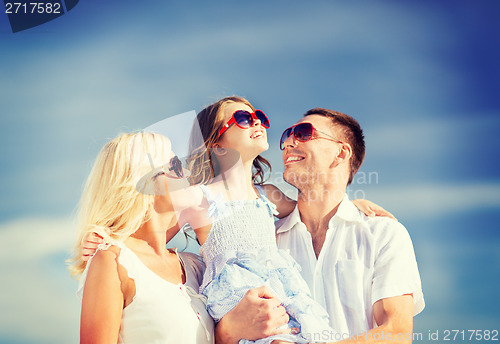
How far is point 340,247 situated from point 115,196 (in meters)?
2.25

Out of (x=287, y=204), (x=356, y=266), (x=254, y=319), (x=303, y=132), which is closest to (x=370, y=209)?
(x=356, y=266)

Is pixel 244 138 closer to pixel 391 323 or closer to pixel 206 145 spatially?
pixel 206 145

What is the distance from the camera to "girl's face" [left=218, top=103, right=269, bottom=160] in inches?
193

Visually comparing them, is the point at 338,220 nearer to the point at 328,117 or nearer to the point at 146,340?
the point at 328,117

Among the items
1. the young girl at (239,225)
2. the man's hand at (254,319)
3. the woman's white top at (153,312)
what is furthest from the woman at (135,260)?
the young girl at (239,225)

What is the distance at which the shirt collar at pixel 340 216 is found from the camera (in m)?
5.17

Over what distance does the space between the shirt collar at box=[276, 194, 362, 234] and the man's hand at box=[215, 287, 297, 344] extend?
1.23 m

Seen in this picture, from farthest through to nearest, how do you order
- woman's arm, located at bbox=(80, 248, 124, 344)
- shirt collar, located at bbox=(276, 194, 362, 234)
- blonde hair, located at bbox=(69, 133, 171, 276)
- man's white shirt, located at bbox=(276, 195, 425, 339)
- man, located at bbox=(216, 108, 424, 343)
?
shirt collar, located at bbox=(276, 194, 362, 234)
man's white shirt, located at bbox=(276, 195, 425, 339)
man, located at bbox=(216, 108, 424, 343)
blonde hair, located at bbox=(69, 133, 171, 276)
woman's arm, located at bbox=(80, 248, 124, 344)

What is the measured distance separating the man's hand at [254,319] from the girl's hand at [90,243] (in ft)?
3.82

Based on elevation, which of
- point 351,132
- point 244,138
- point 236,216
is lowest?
point 236,216

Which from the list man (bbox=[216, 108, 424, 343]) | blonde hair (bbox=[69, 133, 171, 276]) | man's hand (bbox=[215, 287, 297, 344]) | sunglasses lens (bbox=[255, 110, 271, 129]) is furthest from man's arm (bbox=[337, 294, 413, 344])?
blonde hair (bbox=[69, 133, 171, 276])

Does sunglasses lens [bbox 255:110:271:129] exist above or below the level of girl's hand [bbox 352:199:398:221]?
above

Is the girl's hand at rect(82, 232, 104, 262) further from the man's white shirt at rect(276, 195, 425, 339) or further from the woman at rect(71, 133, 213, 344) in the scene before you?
the man's white shirt at rect(276, 195, 425, 339)

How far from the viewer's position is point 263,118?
16.5 feet
